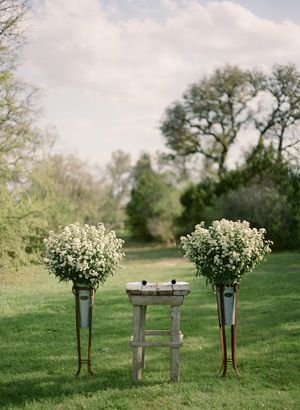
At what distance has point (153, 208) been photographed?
139 feet

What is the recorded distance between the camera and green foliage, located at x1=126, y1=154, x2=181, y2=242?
Result: 41034 millimetres

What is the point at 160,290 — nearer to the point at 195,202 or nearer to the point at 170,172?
the point at 195,202

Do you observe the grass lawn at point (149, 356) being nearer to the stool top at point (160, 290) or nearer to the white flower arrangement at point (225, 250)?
the stool top at point (160, 290)

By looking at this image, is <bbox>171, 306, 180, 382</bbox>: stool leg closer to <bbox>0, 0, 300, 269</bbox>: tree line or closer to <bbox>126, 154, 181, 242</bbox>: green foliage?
<bbox>0, 0, 300, 269</bbox>: tree line

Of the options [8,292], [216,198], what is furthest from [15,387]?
[216,198]

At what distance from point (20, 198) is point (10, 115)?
332 centimetres

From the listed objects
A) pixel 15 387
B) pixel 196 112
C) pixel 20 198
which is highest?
pixel 196 112

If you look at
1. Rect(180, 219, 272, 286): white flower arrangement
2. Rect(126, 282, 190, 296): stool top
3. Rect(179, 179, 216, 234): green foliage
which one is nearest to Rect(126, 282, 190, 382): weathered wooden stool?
Rect(126, 282, 190, 296): stool top

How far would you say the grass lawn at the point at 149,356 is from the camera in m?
6.55

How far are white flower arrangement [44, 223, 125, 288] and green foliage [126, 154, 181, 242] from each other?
104 feet

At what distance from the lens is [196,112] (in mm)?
40844

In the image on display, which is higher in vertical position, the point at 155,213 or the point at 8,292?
the point at 155,213

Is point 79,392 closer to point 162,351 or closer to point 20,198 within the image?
point 162,351

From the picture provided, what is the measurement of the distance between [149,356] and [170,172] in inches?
1522
